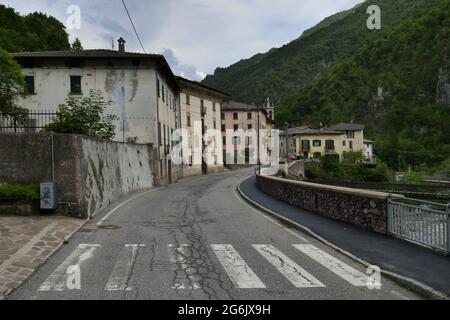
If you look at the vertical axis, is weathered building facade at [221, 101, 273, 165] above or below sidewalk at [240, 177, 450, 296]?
above

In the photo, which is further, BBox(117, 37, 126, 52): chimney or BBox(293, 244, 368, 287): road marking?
BBox(117, 37, 126, 52): chimney

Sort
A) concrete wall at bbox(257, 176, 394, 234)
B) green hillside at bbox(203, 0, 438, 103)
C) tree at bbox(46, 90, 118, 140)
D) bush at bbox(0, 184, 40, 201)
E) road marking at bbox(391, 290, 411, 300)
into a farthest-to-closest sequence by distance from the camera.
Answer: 1. green hillside at bbox(203, 0, 438, 103)
2. tree at bbox(46, 90, 118, 140)
3. bush at bbox(0, 184, 40, 201)
4. concrete wall at bbox(257, 176, 394, 234)
5. road marking at bbox(391, 290, 411, 300)

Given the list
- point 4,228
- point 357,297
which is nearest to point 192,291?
point 357,297

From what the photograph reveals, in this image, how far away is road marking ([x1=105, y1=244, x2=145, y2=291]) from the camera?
7.36 meters

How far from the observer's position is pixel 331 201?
49.7ft

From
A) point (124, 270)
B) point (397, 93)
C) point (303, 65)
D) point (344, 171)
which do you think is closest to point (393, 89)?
point (397, 93)

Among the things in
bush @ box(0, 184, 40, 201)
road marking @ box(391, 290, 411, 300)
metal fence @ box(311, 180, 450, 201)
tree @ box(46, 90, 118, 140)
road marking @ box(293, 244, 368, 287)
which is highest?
tree @ box(46, 90, 118, 140)

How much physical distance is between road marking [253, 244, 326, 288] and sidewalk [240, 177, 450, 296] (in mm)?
1598

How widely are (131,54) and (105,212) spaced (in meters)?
20.9

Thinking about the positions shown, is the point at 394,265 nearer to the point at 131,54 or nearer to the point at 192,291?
the point at 192,291

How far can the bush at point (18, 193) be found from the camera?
14.4 m

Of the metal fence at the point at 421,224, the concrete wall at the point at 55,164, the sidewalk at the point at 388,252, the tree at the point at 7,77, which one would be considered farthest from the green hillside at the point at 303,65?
the metal fence at the point at 421,224

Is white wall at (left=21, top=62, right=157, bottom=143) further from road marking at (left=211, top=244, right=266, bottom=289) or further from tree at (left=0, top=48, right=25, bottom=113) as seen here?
road marking at (left=211, top=244, right=266, bottom=289)

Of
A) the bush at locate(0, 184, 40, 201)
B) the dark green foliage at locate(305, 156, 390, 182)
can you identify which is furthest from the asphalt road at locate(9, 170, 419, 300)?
the dark green foliage at locate(305, 156, 390, 182)
